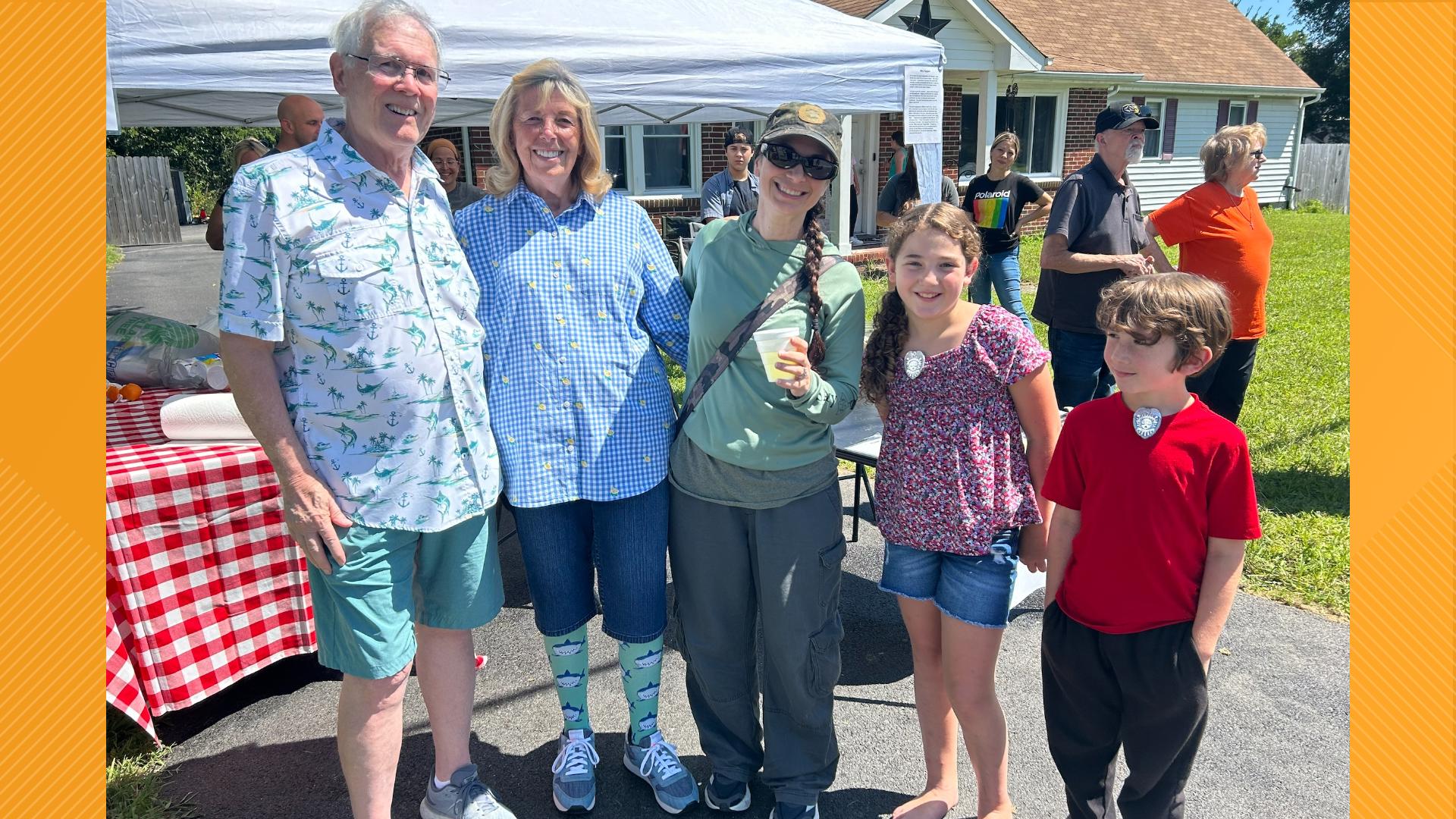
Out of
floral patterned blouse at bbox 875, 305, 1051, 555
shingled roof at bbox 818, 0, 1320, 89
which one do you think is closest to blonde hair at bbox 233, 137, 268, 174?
floral patterned blouse at bbox 875, 305, 1051, 555

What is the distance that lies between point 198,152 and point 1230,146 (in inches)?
1323

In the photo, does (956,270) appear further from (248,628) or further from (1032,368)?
(248,628)

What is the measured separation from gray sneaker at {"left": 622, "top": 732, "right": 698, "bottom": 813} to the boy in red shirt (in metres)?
1.07

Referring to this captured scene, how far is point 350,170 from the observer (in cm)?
191

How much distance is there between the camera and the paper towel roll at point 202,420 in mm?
2891

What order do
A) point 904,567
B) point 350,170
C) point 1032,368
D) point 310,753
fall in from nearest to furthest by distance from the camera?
1. point 350,170
2. point 1032,368
3. point 904,567
4. point 310,753

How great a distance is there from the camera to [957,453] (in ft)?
6.93

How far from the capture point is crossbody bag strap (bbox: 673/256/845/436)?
81.9 inches

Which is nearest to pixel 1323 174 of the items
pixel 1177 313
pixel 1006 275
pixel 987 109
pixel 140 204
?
pixel 987 109

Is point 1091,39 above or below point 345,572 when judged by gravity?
above

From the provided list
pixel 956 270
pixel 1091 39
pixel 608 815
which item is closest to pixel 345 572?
pixel 608 815

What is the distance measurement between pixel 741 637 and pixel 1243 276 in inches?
131

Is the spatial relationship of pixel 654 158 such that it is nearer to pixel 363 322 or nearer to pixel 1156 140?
pixel 363 322

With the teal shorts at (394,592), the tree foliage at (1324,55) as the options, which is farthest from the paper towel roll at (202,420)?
the tree foliage at (1324,55)
